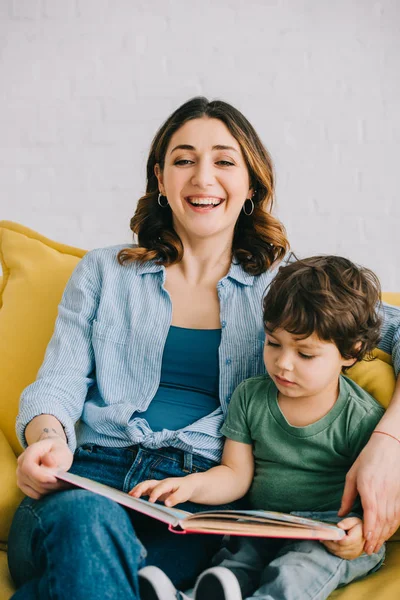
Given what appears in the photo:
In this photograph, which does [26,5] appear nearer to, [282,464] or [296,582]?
[282,464]

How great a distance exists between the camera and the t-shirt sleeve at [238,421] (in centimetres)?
140

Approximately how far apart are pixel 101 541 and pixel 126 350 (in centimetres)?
59

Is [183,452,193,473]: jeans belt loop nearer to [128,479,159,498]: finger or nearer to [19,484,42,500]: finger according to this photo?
[128,479,159,498]: finger

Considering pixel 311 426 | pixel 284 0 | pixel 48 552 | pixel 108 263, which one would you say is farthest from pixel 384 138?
pixel 48 552

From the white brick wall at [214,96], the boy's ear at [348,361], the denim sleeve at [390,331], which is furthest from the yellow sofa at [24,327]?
the white brick wall at [214,96]

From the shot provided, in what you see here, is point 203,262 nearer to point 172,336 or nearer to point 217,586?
point 172,336

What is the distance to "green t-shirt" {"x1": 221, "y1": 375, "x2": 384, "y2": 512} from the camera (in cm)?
132

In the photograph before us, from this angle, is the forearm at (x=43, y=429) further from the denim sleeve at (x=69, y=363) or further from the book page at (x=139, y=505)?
the book page at (x=139, y=505)

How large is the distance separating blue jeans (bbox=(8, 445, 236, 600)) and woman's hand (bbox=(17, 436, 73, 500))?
0.02 metres

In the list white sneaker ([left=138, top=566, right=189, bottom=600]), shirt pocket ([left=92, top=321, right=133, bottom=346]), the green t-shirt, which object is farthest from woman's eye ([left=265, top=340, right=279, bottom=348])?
white sneaker ([left=138, top=566, right=189, bottom=600])

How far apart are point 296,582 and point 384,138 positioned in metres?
1.63

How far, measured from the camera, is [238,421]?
1.41 meters

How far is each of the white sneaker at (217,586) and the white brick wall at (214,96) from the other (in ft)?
4.90

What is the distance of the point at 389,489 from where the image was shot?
47.9 inches
